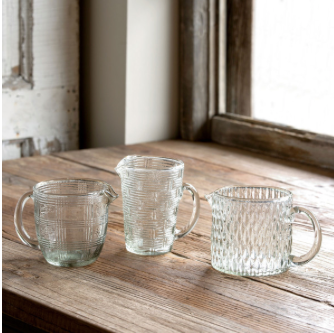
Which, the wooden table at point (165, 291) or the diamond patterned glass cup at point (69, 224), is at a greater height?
the diamond patterned glass cup at point (69, 224)

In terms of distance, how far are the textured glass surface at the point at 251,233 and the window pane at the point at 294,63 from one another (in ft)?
3.10

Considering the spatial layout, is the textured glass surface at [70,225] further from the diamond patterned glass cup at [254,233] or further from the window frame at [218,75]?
the window frame at [218,75]

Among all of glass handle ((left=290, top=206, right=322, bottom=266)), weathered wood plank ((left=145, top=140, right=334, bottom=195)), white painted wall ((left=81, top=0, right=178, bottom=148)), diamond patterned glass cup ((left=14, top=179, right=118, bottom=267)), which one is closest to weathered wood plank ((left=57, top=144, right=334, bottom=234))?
weathered wood plank ((left=145, top=140, right=334, bottom=195))

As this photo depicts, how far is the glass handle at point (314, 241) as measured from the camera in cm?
74

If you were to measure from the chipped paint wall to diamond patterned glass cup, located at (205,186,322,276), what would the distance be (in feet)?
3.72

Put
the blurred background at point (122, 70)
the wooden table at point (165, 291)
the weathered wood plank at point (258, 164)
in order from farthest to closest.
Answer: the blurred background at point (122, 70) < the weathered wood plank at point (258, 164) < the wooden table at point (165, 291)

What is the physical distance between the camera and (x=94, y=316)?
0.64 meters

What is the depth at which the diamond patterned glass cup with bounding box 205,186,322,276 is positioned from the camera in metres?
0.73

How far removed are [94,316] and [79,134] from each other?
1.37 metres

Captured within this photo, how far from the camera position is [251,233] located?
734mm

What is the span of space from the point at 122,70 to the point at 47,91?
10.2 inches

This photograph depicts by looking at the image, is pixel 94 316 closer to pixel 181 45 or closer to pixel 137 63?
A: pixel 137 63

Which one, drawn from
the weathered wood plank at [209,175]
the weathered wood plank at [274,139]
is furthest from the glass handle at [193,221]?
the weathered wood plank at [274,139]

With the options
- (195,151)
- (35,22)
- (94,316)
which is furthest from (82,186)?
(35,22)
